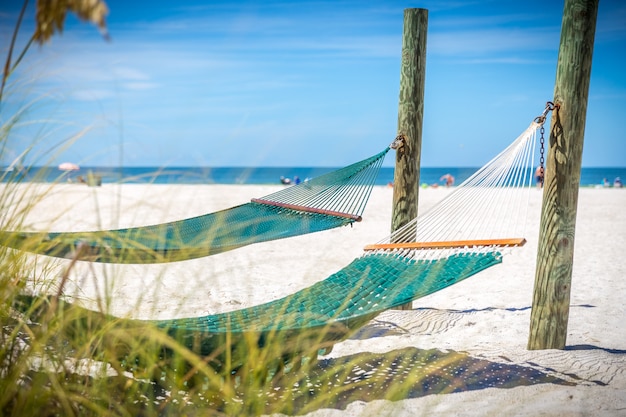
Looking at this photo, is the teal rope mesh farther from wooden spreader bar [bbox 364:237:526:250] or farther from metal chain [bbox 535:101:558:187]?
metal chain [bbox 535:101:558:187]

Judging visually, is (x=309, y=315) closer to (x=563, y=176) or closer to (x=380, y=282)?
(x=380, y=282)

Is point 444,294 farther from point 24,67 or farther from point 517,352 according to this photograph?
point 24,67

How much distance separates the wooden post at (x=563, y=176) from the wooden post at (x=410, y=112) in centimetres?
79

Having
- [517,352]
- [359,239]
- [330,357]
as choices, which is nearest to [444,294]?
[517,352]

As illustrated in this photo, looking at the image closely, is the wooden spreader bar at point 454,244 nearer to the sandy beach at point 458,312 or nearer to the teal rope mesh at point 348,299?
the teal rope mesh at point 348,299

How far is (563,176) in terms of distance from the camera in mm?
2309

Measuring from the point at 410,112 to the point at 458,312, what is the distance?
3.80 feet

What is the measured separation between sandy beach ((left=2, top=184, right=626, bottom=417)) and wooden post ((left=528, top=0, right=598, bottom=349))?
15cm

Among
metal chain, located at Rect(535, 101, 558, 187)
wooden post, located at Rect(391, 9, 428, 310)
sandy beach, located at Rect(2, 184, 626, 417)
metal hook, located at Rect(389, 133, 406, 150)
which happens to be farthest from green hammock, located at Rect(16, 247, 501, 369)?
metal hook, located at Rect(389, 133, 406, 150)

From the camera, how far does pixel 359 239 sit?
5.72m

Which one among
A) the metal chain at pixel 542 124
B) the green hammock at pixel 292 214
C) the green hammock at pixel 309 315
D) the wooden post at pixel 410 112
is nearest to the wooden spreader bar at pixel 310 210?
the green hammock at pixel 292 214

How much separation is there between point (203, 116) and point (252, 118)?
0.79ft

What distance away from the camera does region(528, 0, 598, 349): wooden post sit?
224cm

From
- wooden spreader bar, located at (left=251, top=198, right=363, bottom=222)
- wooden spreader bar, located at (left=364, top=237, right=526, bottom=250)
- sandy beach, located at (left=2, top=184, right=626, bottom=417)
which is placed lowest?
sandy beach, located at (left=2, top=184, right=626, bottom=417)
